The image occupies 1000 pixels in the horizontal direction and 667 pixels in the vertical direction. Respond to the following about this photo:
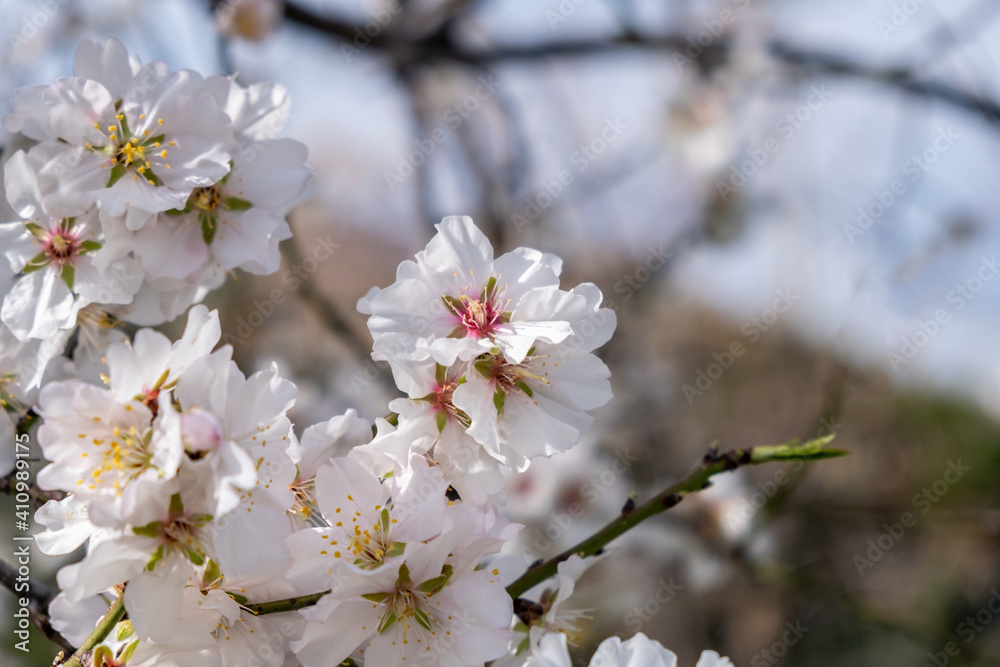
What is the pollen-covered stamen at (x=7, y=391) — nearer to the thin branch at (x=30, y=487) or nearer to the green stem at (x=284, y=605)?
the thin branch at (x=30, y=487)

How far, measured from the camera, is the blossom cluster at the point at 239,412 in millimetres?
670

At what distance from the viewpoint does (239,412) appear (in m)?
0.72

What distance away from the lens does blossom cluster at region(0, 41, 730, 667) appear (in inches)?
26.4

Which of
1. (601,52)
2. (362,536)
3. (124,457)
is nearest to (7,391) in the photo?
(124,457)

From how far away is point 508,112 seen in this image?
2.87 m

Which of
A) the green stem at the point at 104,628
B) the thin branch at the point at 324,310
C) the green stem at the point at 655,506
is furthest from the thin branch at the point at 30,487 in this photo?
the thin branch at the point at 324,310

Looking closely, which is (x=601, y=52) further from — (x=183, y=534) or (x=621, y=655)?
(x=183, y=534)

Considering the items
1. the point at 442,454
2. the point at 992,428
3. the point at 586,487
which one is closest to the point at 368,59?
the point at 586,487

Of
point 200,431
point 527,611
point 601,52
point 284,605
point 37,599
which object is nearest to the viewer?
point 200,431

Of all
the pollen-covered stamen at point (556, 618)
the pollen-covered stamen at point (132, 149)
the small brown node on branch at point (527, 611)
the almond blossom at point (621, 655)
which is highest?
the pollen-covered stamen at point (132, 149)

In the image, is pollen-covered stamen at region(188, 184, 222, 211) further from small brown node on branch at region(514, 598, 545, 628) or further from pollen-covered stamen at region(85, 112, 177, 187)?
small brown node on branch at region(514, 598, 545, 628)

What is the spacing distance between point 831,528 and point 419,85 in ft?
13.4

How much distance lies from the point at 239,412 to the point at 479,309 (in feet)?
1.02

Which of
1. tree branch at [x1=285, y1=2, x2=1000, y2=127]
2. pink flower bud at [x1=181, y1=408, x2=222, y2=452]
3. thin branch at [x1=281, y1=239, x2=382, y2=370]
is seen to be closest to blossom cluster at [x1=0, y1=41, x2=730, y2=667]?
pink flower bud at [x1=181, y1=408, x2=222, y2=452]
